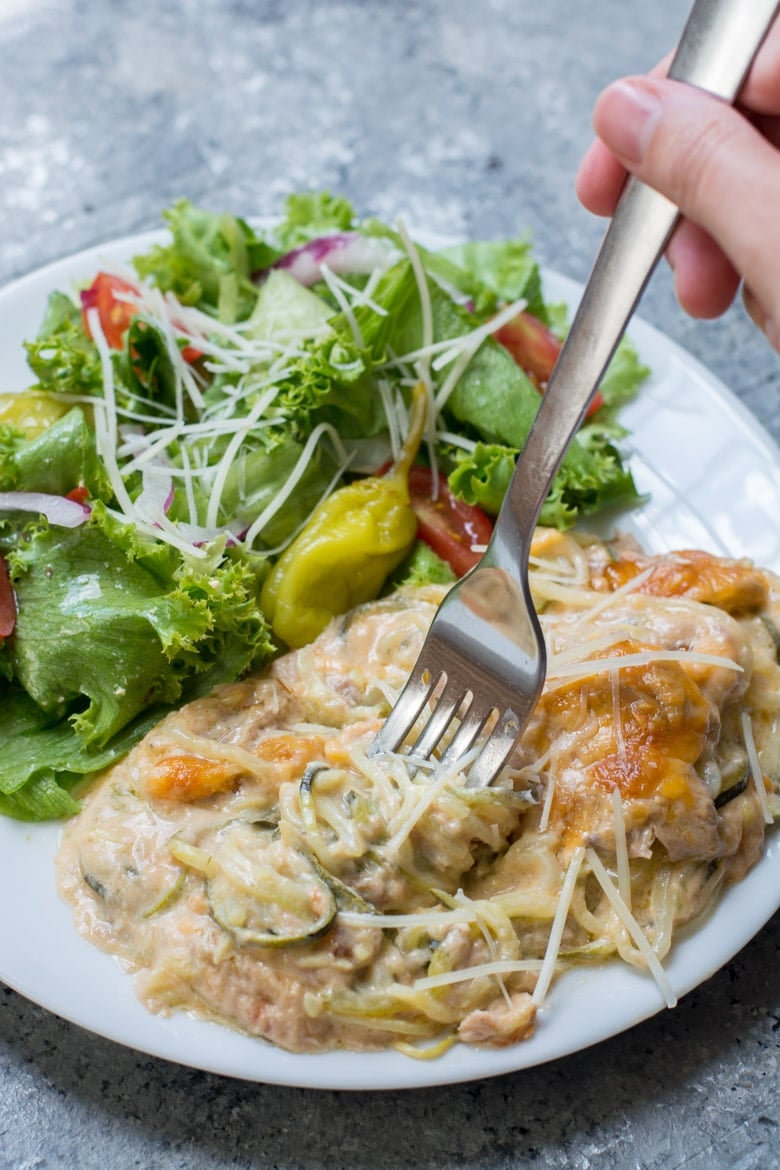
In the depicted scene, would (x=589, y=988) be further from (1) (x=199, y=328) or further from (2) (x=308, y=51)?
(2) (x=308, y=51)

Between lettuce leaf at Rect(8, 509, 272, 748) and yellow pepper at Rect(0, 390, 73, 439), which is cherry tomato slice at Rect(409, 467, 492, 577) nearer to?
lettuce leaf at Rect(8, 509, 272, 748)

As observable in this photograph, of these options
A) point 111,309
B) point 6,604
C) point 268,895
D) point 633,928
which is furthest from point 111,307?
point 633,928

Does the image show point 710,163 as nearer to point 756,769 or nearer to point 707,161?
point 707,161

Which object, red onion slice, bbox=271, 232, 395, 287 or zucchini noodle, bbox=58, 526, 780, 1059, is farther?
red onion slice, bbox=271, 232, 395, 287

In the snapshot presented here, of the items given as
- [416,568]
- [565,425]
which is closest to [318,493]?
[416,568]

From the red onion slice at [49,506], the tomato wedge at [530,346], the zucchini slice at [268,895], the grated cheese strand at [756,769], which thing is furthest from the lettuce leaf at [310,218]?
the zucchini slice at [268,895]

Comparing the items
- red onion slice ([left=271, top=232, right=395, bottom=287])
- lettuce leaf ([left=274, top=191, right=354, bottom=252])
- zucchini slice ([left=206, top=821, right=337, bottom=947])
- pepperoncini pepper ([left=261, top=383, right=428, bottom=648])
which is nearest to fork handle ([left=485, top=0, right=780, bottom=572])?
pepperoncini pepper ([left=261, top=383, right=428, bottom=648])

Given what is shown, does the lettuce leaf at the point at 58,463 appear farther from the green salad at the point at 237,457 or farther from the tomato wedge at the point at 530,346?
the tomato wedge at the point at 530,346
